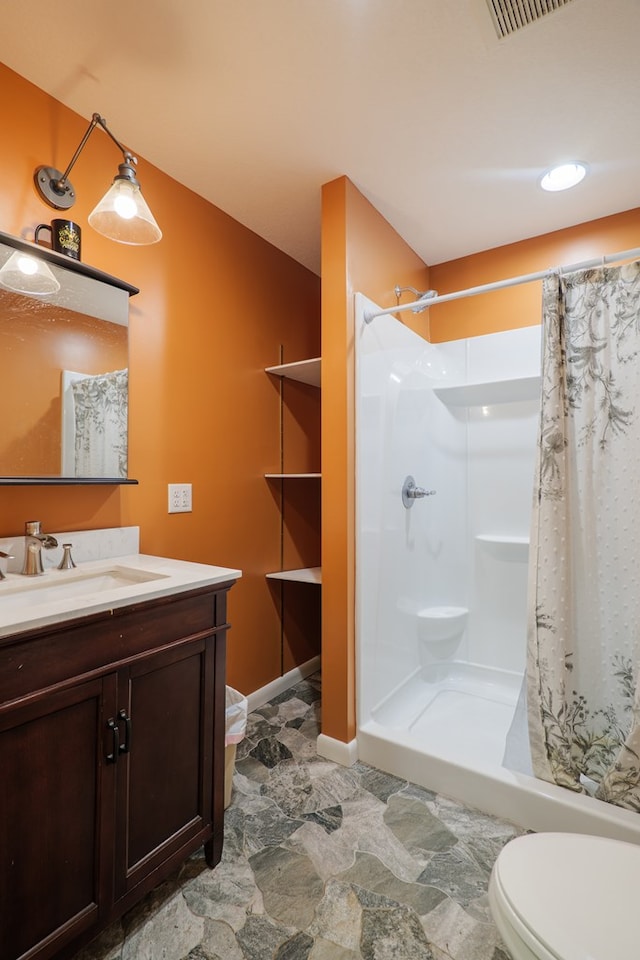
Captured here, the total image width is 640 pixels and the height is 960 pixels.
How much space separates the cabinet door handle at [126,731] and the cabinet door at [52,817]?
0.04 m

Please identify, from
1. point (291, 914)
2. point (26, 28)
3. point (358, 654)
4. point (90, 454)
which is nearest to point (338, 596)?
point (358, 654)

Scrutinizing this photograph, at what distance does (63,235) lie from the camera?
1.44m

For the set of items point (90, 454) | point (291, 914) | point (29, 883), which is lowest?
point (291, 914)

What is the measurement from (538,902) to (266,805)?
1.05 meters

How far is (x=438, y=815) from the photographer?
60.7 inches

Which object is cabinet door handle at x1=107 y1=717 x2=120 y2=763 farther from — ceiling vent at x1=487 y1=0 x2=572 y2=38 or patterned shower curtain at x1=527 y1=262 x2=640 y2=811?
ceiling vent at x1=487 y1=0 x2=572 y2=38

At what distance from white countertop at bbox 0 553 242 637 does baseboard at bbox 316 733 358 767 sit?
3.27ft

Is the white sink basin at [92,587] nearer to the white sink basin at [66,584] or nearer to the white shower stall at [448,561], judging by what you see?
the white sink basin at [66,584]

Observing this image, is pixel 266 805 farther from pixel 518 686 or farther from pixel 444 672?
pixel 518 686

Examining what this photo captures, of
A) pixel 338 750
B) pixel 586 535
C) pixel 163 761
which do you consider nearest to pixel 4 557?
pixel 163 761

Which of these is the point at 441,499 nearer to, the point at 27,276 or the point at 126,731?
the point at 126,731

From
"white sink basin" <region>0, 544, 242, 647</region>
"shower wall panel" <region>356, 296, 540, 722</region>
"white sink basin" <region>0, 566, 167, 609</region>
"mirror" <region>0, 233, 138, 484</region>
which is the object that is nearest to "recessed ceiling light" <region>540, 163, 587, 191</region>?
"shower wall panel" <region>356, 296, 540, 722</region>

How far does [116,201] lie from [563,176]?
1.83m

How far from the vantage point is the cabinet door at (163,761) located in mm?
1082
